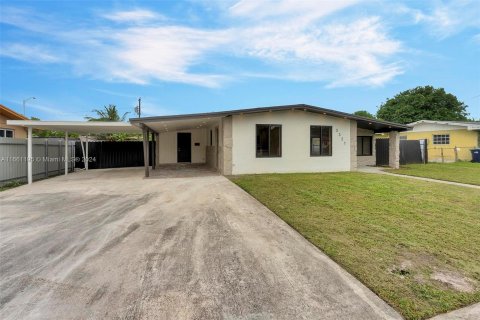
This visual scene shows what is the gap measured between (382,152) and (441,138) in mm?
→ 8292

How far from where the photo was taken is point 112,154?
55.9 feet

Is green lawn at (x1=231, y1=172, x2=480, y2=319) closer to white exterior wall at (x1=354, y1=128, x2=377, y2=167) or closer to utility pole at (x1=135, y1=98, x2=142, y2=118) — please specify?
white exterior wall at (x1=354, y1=128, x2=377, y2=167)

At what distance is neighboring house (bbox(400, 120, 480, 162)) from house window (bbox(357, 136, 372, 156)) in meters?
4.64

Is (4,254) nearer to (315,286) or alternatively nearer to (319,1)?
(315,286)

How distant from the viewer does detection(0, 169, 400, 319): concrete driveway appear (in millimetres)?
2320

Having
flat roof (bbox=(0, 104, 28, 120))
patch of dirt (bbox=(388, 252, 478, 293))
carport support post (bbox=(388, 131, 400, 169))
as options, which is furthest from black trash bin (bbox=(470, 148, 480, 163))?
flat roof (bbox=(0, 104, 28, 120))

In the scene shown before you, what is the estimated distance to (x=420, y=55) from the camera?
20344 mm

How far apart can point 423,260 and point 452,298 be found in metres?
0.81

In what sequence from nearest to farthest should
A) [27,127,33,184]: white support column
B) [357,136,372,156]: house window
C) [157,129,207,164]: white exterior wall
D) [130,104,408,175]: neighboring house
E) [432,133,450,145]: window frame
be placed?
[27,127,33,184]: white support column < [130,104,408,175]: neighboring house < [357,136,372,156]: house window < [157,129,207,164]: white exterior wall < [432,133,450,145]: window frame

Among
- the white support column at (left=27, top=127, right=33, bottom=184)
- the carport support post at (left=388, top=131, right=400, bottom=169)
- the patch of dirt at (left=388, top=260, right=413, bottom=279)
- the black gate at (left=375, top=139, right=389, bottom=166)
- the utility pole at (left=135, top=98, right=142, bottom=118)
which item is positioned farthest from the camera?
the utility pole at (left=135, top=98, right=142, bottom=118)

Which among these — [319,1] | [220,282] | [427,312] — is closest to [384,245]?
[427,312]

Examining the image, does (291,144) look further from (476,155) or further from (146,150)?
(476,155)

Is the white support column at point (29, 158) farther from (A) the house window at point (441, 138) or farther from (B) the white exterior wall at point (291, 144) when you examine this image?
(A) the house window at point (441, 138)

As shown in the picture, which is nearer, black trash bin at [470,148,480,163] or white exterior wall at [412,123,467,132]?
black trash bin at [470,148,480,163]
